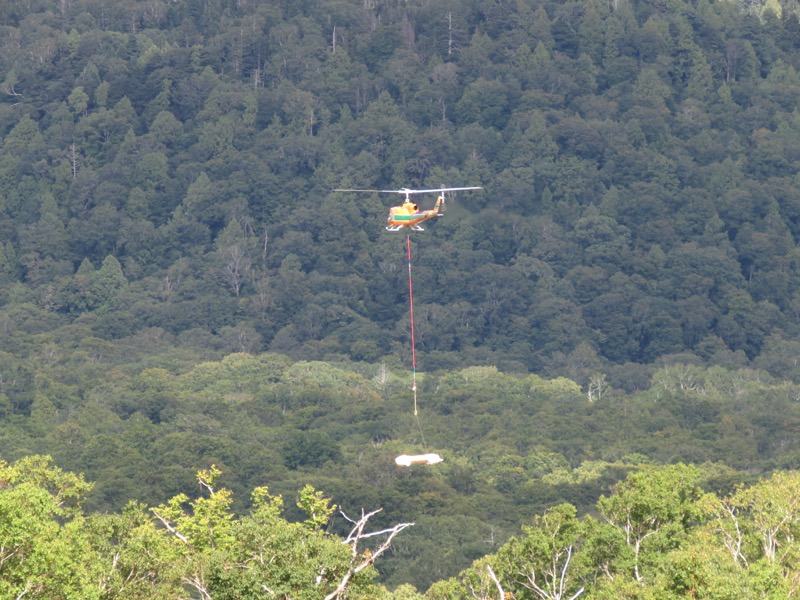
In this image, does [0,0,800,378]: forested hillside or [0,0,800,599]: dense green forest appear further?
[0,0,800,378]: forested hillside

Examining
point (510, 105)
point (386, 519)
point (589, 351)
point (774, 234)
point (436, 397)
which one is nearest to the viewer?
point (386, 519)

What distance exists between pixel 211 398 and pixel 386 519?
23.1 meters

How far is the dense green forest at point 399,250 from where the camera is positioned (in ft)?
325

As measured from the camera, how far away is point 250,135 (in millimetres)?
138000

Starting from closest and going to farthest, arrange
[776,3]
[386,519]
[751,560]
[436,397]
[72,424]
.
Answer: [751,560]
[386,519]
[72,424]
[436,397]
[776,3]

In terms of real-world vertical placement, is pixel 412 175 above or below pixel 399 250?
above

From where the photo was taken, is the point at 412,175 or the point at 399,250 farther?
the point at 412,175

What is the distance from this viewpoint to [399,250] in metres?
130

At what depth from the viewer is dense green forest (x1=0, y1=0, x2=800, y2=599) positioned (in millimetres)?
99188

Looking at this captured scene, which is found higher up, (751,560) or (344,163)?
(751,560)

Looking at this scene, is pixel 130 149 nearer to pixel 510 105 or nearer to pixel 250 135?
pixel 250 135

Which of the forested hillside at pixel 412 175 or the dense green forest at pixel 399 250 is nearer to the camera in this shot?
the dense green forest at pixel 399 250

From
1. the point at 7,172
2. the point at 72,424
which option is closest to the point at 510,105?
the point at 7,172

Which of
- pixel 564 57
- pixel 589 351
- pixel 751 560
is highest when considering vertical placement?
pixel 751 560
